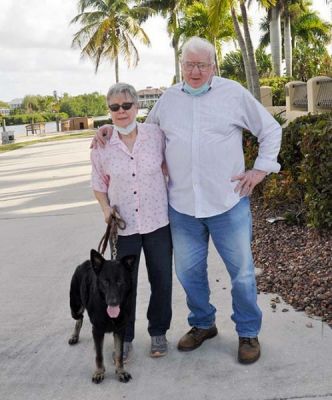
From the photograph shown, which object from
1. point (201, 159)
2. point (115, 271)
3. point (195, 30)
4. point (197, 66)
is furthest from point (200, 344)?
point (195, 30)

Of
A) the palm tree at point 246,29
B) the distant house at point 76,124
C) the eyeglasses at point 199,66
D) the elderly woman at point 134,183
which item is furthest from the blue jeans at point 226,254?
the distant house at point 76,124

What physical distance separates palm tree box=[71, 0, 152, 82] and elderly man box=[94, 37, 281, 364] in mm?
32835

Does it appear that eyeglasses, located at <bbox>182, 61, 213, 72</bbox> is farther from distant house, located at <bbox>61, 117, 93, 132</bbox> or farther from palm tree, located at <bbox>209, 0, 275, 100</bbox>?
distant house, located at <bbox>61, 117, 93, 132</bbox>

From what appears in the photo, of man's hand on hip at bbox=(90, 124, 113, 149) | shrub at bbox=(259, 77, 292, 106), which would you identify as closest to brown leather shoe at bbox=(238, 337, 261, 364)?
man's hand on hip at bbox=(90, 124, 113, 149)

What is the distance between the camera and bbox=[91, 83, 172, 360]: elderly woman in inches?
131

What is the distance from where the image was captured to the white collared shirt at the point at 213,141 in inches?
128

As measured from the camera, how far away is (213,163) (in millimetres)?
3268

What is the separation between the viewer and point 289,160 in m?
6.30

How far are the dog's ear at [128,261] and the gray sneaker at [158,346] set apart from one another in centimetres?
66

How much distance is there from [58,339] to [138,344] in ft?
2.00

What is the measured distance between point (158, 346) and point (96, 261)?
84cm

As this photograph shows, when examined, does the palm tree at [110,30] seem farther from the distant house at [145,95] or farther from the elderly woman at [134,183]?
the elderly woman at [134,183]

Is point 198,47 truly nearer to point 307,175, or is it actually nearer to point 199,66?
point 199,66

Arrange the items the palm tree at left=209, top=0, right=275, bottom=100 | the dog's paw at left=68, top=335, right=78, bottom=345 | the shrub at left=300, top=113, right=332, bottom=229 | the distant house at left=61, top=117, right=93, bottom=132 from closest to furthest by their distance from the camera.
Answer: the dog's paw at left=68, top=335, right=78, bottom=345 < the shrub at left=300, top=113, right=332, bottom=229 < the palm tree at left=209, top=0, right=275, bottom=100 < the distant house at left=61, top=117, right=93, bottom=132
